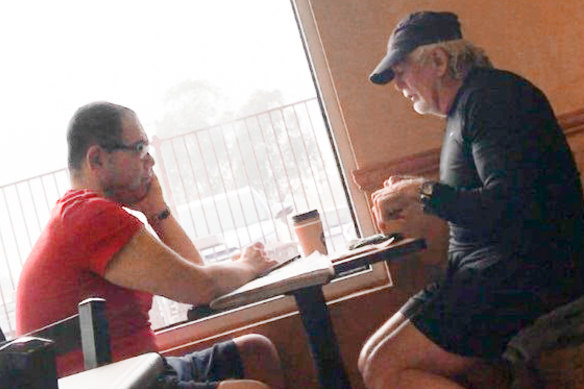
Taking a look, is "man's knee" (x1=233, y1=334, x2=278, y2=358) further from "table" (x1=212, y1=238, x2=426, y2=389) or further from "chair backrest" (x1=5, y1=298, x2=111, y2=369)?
"chair backrest" (x1=5, y1=298, x2=111, y2=369)

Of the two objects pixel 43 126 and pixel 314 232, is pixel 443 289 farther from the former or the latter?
pixel 43 126

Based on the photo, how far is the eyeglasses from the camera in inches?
73.2

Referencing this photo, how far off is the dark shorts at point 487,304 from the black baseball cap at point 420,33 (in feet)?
2.26

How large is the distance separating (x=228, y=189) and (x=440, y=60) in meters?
2.38

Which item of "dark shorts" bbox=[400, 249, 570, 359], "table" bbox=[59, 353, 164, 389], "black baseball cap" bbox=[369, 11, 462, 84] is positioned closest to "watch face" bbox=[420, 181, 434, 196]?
"dark shorts" bbox=[400, 249, 570, 359]

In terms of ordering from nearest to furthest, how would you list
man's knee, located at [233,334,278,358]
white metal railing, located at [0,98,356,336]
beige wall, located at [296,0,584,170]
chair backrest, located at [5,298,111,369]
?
chair backrest, located at [5,298,111,369]
man's knee, located at [233,334,278,358]
beige wall, located at [296,0,584,170]
white metal railing, located at [0,98,356,336]

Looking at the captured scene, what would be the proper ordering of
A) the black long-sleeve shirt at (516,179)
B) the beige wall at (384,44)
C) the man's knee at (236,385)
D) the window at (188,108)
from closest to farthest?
the man's knee at (236,385) → the black long-sleeve shirt at (516,179) → the beige wall at (384,44) → the window at (188,108)

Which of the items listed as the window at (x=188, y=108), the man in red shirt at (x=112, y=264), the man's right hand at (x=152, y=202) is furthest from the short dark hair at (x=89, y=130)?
the window at (x=188, y=108)

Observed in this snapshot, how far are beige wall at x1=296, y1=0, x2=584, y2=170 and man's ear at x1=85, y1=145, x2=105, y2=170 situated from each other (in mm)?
1082

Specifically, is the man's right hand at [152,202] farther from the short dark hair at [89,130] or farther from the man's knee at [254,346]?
the man's knee at [254,346]

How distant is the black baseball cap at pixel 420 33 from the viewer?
1.91 m

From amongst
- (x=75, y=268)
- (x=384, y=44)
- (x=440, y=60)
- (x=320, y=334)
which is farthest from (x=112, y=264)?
(x=384, y=44)

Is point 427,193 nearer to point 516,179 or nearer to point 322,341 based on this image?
point 516,179

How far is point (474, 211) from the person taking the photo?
5.04ft
